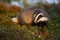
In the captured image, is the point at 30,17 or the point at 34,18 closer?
the point at 34,18

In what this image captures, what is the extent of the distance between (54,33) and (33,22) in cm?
79

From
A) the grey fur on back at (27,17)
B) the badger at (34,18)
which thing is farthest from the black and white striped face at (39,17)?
the grey fur on back at (27,17)

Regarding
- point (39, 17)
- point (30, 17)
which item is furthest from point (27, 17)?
point (39, 17)

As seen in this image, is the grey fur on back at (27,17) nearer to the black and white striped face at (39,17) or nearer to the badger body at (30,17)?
the badger body at (30,17)

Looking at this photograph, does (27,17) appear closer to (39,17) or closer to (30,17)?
(30,17)

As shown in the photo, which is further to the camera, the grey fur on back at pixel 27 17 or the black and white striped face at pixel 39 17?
the grey fur on back at pixel 27 17

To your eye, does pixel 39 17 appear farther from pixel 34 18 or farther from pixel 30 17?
pixel 30 17

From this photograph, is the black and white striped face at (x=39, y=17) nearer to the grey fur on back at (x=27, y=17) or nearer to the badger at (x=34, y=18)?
the badger at (x=34, y=18)

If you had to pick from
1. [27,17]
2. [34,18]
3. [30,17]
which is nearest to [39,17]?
[34,18]

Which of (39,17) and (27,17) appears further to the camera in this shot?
(27,17)

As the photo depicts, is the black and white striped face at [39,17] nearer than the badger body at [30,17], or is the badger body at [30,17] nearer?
the black and white striped face at [39,17]

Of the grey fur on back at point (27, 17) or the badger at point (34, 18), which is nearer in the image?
the badger at point (34, 18)

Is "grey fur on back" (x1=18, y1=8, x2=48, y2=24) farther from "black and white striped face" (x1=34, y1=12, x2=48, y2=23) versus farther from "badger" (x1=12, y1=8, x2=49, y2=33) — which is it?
"black and white striped face" (x1=34, y1=12, x2=48, y2=23)

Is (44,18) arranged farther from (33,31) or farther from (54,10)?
(54,10)
